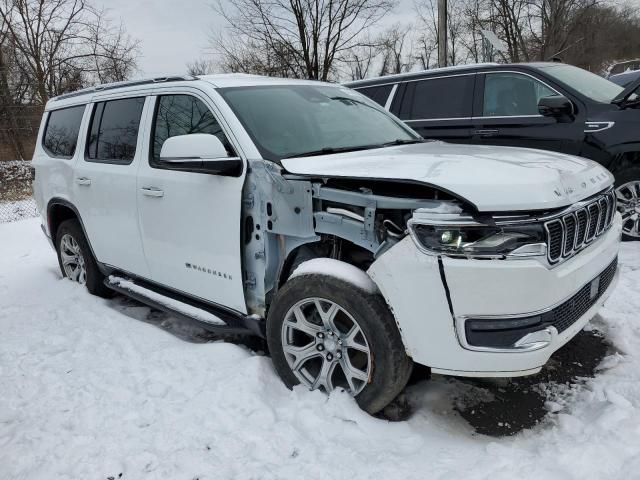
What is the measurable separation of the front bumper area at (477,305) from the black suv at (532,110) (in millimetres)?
3282

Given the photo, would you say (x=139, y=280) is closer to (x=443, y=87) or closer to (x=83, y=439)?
(x=83, y=439)

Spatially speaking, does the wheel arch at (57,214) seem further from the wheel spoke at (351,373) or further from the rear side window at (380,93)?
the rear side window at (380,93)

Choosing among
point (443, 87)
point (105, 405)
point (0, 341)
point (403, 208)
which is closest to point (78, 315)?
point (0, 341)

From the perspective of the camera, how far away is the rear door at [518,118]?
205 inches

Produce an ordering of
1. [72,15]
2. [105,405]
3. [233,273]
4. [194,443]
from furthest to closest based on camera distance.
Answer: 1. [72,15]
2. [233,273]
3. [105,405]
4. [194,443]

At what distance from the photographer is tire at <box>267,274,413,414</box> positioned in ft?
7.88

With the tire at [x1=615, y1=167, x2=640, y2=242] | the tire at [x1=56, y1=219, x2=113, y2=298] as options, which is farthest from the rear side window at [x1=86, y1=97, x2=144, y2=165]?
the tire at [x1=615, y1=167, x2=640, y2=242]

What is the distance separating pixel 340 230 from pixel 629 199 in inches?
153

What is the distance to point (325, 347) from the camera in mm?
2678

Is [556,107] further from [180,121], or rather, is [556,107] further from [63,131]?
[63,131]

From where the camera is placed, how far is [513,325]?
7.00 ft

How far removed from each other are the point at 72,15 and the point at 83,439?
20.5m

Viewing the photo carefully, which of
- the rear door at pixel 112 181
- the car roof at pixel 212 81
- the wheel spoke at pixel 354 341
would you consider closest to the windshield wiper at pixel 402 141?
the car roof at pixel 212 81

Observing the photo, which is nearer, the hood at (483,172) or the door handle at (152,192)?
the hood at (483,172)
